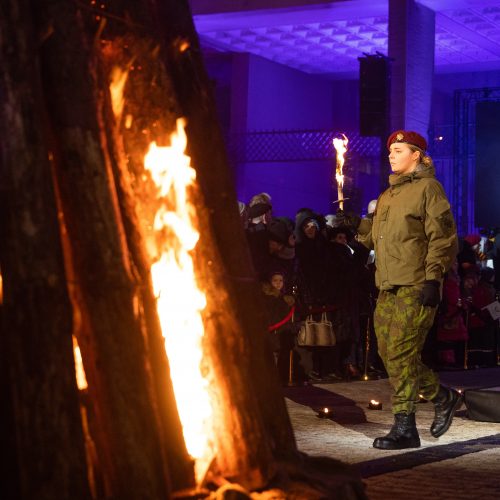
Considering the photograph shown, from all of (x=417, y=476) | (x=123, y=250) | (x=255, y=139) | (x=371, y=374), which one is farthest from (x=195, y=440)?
(x=255, y=139)

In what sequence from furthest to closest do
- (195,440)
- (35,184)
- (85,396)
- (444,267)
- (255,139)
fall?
1. (255,139)
2. (444,267)
3. (195,440)
4. (85,396)
5. (35,184)

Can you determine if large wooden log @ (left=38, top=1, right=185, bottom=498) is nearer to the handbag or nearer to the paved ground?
the paved ground

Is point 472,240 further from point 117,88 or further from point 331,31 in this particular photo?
Answer: point 117,88

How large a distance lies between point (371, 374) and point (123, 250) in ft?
31.8

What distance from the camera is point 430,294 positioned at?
311 inches

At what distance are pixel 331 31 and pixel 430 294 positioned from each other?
18998 mm

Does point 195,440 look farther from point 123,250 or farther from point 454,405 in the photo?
point 454,405

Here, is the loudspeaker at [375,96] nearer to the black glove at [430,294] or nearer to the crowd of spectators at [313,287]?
the crowd of spectators at [313,287]

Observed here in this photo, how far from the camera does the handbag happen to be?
495 inches

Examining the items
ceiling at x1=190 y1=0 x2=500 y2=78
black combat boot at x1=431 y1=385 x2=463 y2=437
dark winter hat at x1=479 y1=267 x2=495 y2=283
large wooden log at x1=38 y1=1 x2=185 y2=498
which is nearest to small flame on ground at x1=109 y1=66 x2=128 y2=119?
large wooden log at x1=38 y1=1 x2=185 y2=498

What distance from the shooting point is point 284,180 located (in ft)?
94.8

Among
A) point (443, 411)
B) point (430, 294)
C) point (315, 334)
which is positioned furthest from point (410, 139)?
point (315, 334)

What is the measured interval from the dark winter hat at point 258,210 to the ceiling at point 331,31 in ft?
34.1

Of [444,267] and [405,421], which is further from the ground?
[444,267]
